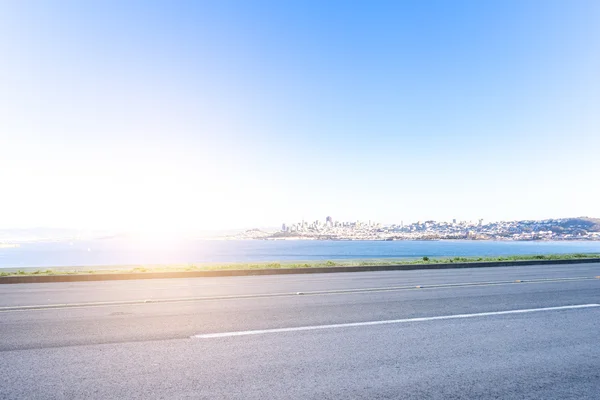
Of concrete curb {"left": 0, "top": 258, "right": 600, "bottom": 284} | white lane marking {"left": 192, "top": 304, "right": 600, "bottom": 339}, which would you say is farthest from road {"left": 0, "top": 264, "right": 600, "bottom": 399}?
concrete curb {"left": 0, "top": 258, "right": 600, "bottom": 284}

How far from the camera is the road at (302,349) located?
450cm

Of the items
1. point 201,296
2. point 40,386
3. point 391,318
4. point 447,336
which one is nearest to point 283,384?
point 40,386

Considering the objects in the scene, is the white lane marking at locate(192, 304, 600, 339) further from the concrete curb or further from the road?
the concrete curb

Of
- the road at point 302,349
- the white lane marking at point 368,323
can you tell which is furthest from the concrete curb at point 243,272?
the white lane marking at point 368,323

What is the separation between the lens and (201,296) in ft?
38.1

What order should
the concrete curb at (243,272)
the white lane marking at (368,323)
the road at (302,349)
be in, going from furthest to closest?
the concrete curb at (243,272), the white lane marking at (368,323), the road at (302,349)

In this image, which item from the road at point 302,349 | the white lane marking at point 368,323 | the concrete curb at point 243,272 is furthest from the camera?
the concrete curb at point 243,272

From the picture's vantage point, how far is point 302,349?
592cm

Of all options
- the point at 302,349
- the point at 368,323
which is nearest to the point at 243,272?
the point at 368,323

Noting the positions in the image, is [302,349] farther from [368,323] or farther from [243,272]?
[243,272]

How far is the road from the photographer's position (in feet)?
14.8

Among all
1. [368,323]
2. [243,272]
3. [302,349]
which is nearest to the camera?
[302,349]

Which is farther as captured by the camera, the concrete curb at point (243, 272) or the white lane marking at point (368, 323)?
the concrete curb at point (243, 272)

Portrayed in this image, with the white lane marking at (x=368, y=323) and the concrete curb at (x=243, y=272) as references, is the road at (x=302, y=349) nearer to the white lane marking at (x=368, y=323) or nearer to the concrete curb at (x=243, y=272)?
A: the white lane marking at (x=368, y=323)
